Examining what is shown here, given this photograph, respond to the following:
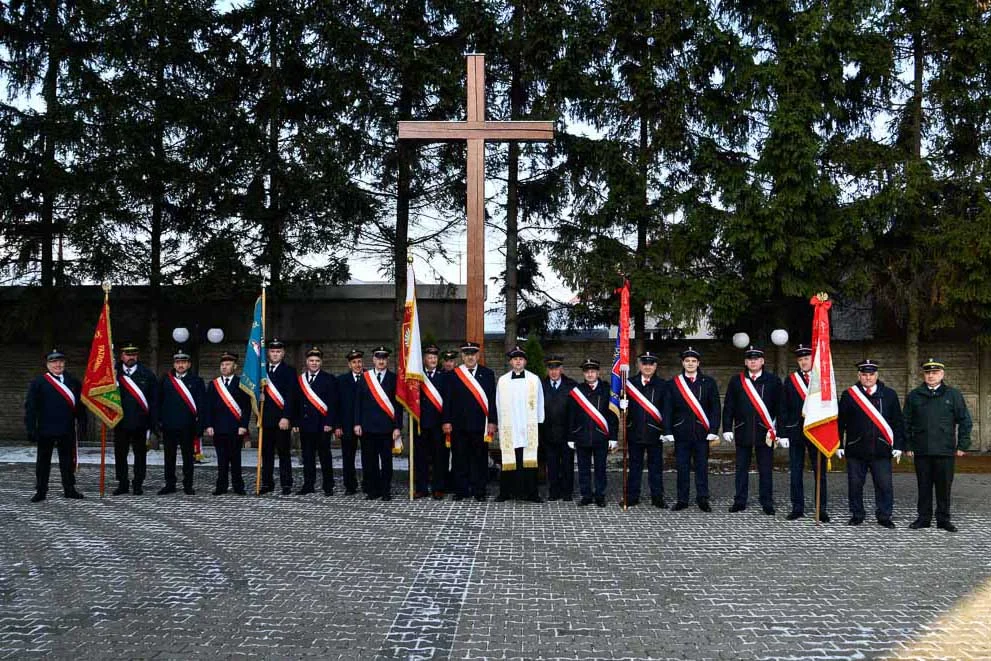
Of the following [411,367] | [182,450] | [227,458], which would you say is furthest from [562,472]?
[182,450]

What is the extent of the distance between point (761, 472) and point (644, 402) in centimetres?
157

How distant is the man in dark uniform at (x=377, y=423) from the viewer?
933 centimetres

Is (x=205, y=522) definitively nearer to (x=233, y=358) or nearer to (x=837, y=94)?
(x=233, y=358)

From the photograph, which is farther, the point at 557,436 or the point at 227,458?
the point at 227,458

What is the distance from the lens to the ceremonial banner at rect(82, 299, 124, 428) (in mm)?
9445

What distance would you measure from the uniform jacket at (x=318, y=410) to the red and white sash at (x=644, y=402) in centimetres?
379

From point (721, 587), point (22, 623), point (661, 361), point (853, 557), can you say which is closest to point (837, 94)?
point (661, 361)

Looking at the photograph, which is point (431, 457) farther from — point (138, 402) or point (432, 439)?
point (138, 402)

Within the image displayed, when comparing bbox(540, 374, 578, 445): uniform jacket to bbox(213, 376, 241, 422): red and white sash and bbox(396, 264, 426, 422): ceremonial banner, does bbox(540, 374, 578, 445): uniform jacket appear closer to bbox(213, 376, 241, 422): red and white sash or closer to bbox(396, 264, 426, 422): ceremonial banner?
bbox(396, 264, 426, 422): ceremonial banner

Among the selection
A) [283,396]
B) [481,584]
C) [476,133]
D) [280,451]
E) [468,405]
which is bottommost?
[481,584]

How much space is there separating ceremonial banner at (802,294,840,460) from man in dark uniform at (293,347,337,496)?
19.0 feet

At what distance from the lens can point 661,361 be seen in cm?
1603

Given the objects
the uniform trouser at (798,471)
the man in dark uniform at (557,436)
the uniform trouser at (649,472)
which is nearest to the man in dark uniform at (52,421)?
the man in dark uniform at (557,436)

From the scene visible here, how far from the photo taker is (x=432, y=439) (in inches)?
373
